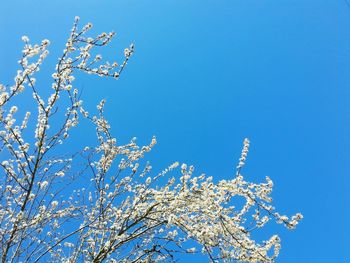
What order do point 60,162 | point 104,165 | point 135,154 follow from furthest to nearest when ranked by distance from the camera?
point 135,154 < point 104,165 < point 60,162

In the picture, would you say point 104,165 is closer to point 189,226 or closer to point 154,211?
point 154,211

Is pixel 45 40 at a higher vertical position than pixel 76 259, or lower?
higher

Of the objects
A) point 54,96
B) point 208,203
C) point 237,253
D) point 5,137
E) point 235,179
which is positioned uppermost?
point 54,96

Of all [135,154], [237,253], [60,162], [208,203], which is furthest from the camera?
[135,154]

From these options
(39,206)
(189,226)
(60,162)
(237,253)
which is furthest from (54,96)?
(237,253)

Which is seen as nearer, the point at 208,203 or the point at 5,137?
the point at 208,203

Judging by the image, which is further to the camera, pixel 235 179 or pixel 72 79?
pixel 72 79

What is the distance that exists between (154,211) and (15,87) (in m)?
2.01

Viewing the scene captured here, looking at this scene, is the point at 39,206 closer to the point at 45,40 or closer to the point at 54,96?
the point at 54,96

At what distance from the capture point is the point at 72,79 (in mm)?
4160

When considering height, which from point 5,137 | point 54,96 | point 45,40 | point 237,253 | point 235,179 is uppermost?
point 45,40

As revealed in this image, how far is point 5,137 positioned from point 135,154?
2.15 m

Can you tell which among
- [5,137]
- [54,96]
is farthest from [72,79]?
[5,137]

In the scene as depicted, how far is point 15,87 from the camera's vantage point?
3803mm
